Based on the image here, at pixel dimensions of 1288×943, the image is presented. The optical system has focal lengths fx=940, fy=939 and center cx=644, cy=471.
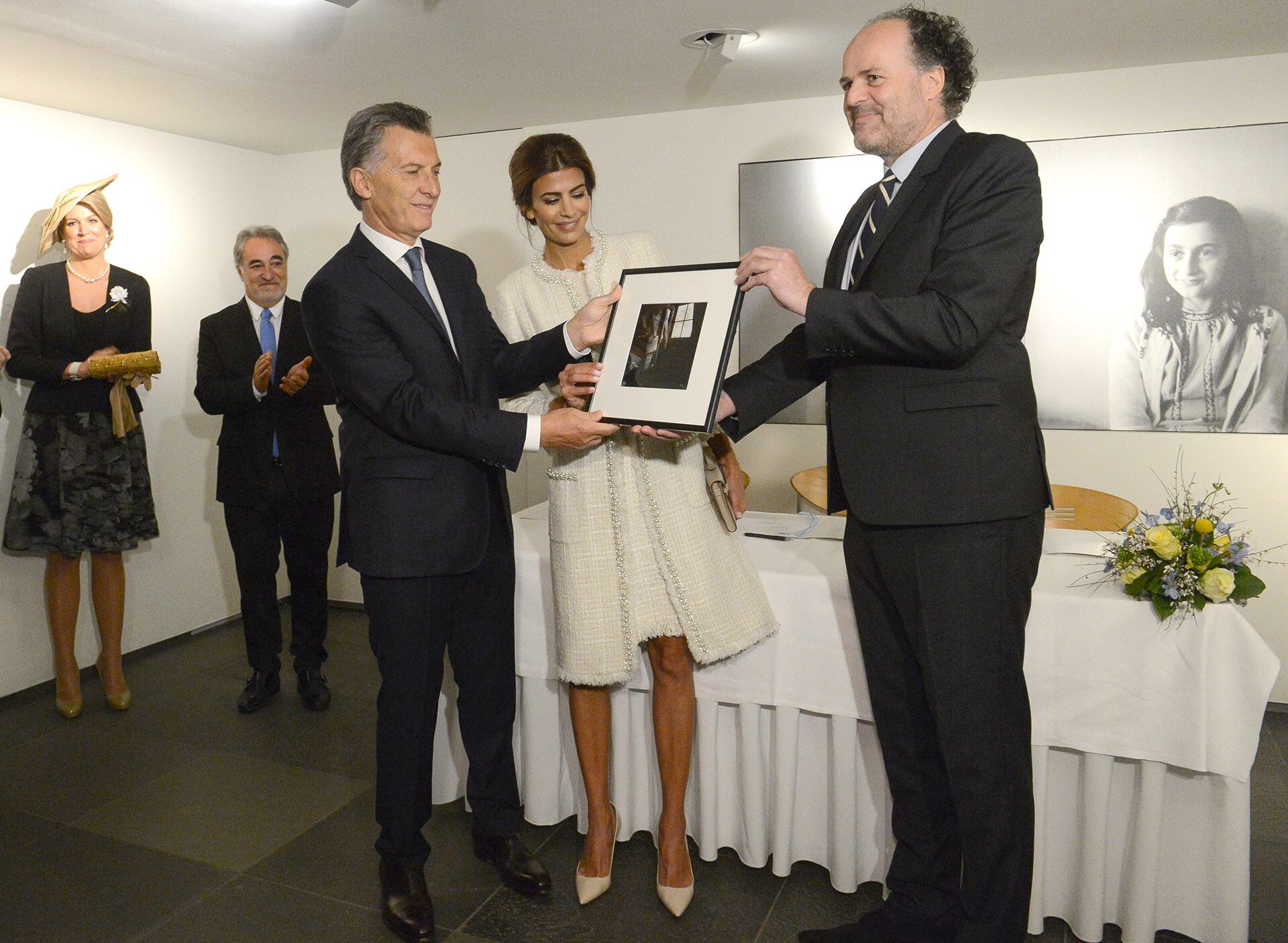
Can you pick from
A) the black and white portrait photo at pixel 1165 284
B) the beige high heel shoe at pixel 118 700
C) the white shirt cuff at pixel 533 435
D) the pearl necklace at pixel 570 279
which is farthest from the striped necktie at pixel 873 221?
the beige high heel shoe at pixel 118 700

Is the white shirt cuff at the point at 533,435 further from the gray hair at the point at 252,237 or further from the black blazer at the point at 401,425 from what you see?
the gray hair at the point at 252,237

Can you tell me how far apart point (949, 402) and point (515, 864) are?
68.5 inches

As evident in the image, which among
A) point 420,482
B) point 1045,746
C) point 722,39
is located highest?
point 722,39

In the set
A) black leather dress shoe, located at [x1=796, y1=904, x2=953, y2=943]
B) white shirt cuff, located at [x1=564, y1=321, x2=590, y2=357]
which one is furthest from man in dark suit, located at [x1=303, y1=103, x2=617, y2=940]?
black leather dress shoe, located at [x1=796, y1=904, x2=953, y2=943]

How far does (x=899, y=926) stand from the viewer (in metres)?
2.26

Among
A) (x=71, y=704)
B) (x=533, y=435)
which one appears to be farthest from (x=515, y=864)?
(x=71, y=704)

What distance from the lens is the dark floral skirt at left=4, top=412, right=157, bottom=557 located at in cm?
397

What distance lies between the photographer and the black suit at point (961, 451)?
6.13 ft

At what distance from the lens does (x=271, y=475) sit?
3.99 meters

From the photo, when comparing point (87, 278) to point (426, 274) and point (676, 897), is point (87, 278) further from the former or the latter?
point (676, 897)

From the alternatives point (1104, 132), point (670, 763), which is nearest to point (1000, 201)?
point (670, 763)

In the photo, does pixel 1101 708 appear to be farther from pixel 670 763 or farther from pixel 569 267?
pixel 569 267

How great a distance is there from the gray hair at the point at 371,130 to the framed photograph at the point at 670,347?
25.8 inches

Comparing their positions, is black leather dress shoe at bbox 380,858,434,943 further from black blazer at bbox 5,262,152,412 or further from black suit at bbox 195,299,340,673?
black blazer at bbox 5,262,152,412
